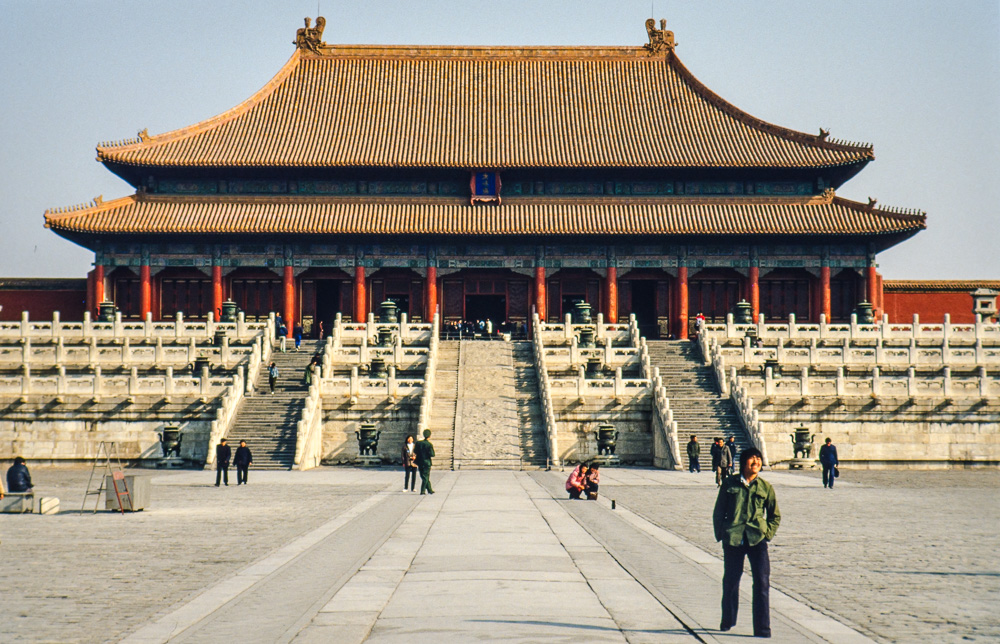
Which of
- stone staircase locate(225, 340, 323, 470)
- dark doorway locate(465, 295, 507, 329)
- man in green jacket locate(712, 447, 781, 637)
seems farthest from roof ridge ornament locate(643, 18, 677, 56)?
man in green jacket locate(712, 447, 781, 637)

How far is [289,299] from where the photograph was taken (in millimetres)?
54031

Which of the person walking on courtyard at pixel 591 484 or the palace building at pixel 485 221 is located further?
the palace building at pixel 485 221

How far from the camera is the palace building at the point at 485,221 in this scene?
54.0 m

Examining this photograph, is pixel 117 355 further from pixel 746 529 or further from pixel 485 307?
pixel 746 529

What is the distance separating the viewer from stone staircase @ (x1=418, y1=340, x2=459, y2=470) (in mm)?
33156

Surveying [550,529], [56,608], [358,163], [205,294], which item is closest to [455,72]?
[358,163]

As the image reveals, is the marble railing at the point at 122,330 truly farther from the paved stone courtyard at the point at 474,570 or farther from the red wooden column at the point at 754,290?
the red wooden column at the point at 754,290

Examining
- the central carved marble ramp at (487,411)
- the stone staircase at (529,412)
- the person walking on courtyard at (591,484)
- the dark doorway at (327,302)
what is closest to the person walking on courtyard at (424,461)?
the person walking on courtyard at (591,484)

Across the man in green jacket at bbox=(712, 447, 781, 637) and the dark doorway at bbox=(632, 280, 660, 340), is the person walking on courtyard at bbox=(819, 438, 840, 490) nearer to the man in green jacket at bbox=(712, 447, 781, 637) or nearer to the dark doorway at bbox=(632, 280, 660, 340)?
the man in green jacket at bbox=(712, 447, 781, 637)

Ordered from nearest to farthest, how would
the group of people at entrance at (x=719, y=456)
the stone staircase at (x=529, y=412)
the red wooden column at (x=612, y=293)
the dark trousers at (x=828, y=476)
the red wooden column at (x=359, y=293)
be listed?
the dark trousers at (x=828, y=476)
the group of people at entrance at (x=719, y=456)
the stone staircase at (x=529, y=412)
the red wooden column at (x=612, y=293)
the red wooden column at (x=359, y=293)

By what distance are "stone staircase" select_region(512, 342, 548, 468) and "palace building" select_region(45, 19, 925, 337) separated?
44.5 feet

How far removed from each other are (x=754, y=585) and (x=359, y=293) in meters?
45.7

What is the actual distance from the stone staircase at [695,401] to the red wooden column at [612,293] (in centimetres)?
1105

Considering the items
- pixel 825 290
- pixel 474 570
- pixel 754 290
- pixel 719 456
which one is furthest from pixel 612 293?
pixel 474 570
